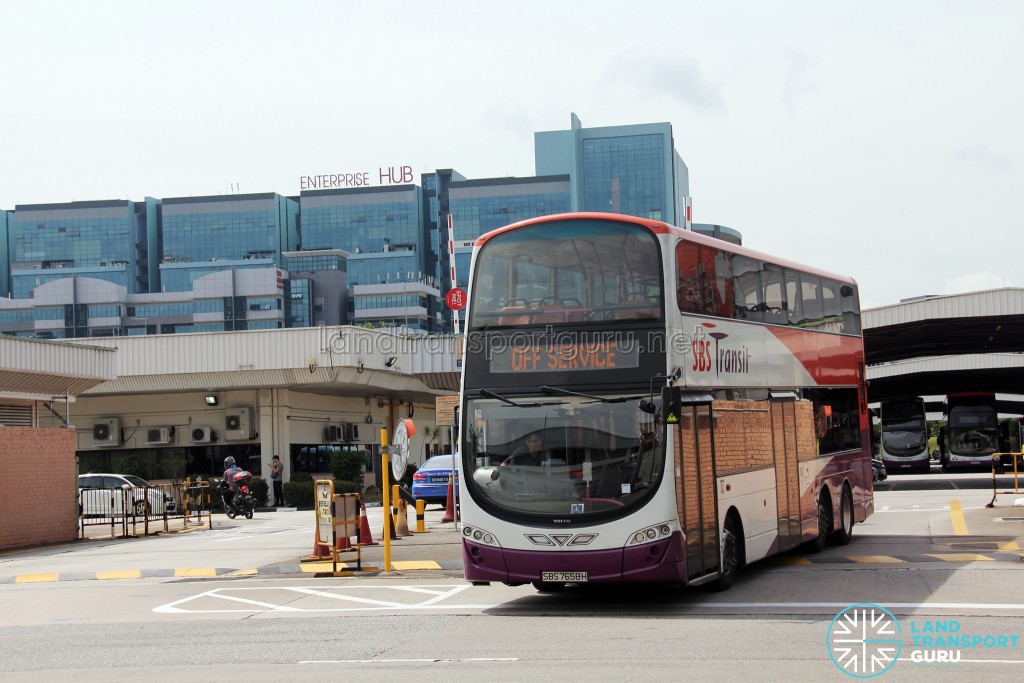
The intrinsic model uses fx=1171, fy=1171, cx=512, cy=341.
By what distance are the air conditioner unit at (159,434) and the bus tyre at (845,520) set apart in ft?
90.3

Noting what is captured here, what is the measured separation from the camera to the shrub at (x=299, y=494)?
38031 millimetres

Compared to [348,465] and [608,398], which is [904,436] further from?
[608,398]

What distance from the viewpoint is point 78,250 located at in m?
143

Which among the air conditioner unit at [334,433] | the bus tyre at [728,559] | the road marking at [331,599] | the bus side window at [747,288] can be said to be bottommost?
the road marking at [331,599]

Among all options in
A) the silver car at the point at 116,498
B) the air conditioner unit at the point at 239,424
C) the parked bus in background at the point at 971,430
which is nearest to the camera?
the silver car at the point at 116,498

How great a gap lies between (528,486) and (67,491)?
17.3m

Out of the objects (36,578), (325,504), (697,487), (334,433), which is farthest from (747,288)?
(334,433)

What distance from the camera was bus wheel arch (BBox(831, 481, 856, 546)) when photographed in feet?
62.0

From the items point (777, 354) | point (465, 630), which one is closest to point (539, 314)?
point (465, 630)

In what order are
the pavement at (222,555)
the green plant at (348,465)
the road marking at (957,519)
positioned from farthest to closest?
the green plant at (348,465), the road marking at (957,519), the pavement at (222,555)

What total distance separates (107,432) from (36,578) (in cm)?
2294

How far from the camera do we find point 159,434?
4072 centimetres

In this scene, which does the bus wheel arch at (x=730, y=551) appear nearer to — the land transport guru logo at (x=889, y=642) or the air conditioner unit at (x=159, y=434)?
the land transport guru logo at (x=889, y=642)

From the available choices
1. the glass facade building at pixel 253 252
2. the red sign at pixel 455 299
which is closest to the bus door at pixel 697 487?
the red sign at pixel 455 299
